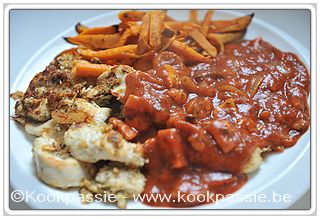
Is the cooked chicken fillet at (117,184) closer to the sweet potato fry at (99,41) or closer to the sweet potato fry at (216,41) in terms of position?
the sweet potato fry at (99,41)

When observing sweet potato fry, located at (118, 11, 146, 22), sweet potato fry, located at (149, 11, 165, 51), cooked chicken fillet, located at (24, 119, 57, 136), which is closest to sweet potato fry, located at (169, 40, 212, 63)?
sweet potato fry, located at (149, 11, 165, 51)

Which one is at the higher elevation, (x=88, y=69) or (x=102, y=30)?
(x=102, y=30)

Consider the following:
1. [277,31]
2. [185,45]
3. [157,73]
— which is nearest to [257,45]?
[277,31]

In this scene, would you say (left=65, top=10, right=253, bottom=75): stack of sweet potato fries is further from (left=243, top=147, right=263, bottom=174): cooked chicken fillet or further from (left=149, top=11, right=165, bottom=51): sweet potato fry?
(left=243, top=147, right=263, bottom=174): cooked chicken fillet

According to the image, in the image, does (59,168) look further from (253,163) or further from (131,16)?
(131,16)

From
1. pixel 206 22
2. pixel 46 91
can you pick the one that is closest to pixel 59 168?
pixel 46 91

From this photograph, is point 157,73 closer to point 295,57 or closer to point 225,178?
point 225,178
